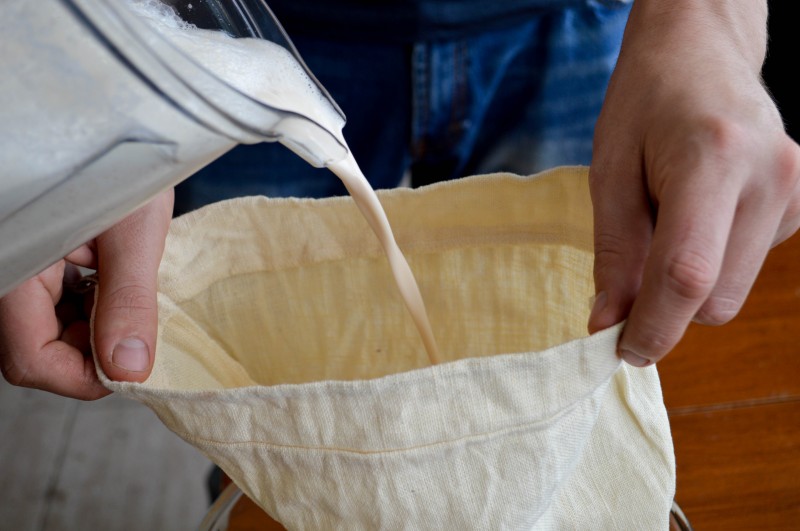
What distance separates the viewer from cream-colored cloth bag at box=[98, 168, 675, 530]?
0.31 metres

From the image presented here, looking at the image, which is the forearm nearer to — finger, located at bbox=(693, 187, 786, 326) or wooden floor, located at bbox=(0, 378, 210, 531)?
finger, located at bbox=(693, 187, 786, 326)

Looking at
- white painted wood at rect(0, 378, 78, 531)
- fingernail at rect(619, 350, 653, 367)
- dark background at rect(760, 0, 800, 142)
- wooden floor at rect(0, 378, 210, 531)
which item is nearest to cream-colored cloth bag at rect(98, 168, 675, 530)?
fingernail at rect(619, 350, 653, 367)

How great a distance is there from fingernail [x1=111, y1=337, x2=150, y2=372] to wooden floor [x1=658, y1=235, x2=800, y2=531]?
29cm

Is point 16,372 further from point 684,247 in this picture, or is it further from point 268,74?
point 684,247

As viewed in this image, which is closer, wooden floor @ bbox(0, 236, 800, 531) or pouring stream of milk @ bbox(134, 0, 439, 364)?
pouring stream of milk @ bbox(134, 0, 439, 364)

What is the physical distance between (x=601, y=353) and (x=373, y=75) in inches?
13.8

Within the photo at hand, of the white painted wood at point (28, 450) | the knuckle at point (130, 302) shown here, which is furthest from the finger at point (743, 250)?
the white painted wood at point (28, 450)

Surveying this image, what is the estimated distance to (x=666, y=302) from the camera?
1.00 ft

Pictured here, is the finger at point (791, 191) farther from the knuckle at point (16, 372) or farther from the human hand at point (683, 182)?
the knuckle at point (16, 372)

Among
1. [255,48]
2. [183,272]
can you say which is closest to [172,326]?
[183,272]

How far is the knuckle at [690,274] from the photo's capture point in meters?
0.29

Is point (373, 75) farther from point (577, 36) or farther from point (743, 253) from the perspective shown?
point (743, 253)

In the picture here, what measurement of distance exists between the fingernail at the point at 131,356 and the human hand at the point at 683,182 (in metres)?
0.19

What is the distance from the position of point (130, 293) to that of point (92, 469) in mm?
789
